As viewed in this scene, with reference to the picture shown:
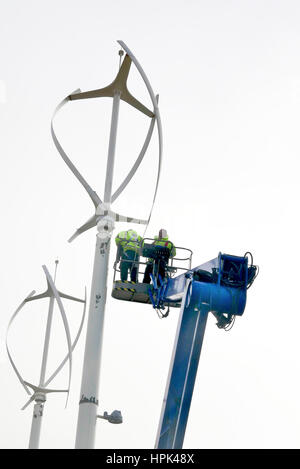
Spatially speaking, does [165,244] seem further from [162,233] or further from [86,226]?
[86,226]

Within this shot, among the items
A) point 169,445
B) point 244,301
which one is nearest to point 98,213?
point 244,301

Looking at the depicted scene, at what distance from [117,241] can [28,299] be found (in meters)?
22.5

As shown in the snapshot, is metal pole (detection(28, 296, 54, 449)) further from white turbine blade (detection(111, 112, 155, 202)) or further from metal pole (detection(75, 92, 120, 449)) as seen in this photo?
white turbine blade (detection(111, 112, 155, 202))

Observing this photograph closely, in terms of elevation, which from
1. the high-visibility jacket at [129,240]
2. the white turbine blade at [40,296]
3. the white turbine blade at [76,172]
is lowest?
the white turbine blade at [40,296]

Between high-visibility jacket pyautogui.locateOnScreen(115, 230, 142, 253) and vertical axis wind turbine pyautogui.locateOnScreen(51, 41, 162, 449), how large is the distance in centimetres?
128

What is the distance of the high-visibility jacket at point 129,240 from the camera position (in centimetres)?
2725

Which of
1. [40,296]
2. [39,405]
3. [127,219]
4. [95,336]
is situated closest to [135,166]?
[127,219]

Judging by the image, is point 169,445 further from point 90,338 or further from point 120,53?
point 120,53

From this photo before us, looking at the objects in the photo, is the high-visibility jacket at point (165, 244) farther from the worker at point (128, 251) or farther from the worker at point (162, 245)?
the worker at point (128, 251)

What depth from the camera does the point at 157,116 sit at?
27250 mm

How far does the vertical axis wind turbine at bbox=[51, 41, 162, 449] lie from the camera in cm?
2298

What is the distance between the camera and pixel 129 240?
89.6ft

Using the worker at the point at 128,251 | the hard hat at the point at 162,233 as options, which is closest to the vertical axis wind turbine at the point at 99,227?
the hard hat at the point at 162,233

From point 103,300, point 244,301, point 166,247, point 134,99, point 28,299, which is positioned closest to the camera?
point 244,301
